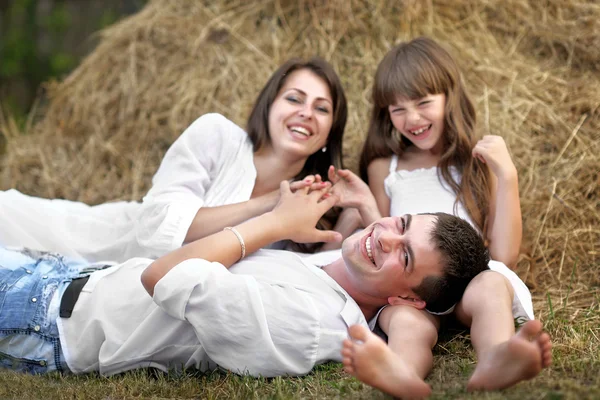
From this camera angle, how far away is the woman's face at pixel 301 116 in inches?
122

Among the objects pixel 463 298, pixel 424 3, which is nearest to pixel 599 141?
pixel 424 3

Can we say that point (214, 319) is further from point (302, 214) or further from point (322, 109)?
point (322, 109)

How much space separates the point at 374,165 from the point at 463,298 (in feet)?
4.16

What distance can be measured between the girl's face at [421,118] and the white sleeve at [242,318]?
48.9 inches

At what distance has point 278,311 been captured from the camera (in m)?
2.14

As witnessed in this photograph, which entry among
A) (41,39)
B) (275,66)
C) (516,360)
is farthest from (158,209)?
(41,39)

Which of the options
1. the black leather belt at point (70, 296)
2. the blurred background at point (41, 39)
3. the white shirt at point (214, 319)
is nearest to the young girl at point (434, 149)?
the white shirt at point (214, 319)

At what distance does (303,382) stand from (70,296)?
90 centimetres

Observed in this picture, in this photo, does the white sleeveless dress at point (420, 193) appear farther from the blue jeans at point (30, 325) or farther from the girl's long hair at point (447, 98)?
the blue jeans at point (30, 325)

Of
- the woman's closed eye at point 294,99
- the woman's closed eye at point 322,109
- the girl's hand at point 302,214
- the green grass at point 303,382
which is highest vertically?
the woman's closed eye at point 294,99

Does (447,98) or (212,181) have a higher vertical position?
(447,98)

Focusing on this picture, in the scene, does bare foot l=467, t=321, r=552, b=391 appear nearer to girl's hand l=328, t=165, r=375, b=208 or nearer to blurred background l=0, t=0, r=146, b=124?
girl's hand l=328, t=165, r=375, b=208

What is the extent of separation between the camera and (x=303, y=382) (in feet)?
7.04

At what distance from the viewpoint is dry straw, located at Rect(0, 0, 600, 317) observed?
12.9 ft
